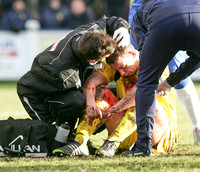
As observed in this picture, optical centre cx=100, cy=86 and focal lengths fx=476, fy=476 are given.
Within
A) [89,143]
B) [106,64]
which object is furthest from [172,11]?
[89,143]

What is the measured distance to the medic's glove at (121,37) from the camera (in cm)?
426

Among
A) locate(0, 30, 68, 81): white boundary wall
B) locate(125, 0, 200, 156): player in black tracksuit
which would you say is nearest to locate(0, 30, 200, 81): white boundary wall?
locate(0, 30, 68, 81): white boundary wall

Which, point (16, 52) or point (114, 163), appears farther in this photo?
point (16, 52)

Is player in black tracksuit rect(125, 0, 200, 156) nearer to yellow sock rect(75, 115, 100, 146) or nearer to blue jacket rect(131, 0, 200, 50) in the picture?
blue jacket rect(131, 0, 200, 50)

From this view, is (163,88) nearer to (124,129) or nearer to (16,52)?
(124,129)

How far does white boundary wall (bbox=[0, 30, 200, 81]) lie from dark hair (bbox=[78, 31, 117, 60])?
854cm

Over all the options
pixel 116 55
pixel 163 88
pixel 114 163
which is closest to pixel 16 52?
pixel 116 55

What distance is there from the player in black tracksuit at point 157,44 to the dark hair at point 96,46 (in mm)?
305

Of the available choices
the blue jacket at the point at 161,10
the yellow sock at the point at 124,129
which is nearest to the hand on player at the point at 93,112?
the yellow sock at the point at 124,129

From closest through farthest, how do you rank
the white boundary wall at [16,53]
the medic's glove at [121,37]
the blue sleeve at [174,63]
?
the medic's glove at [121,37] < the blue sleeve at [174,63] < the white boundary wall at [16,53]

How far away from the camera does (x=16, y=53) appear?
1250cm

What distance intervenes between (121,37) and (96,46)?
393 mm

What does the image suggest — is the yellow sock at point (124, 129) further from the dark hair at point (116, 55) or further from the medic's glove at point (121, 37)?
the medic's glove at point (121, 37)

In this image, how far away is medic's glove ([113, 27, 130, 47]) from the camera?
4259 mm
